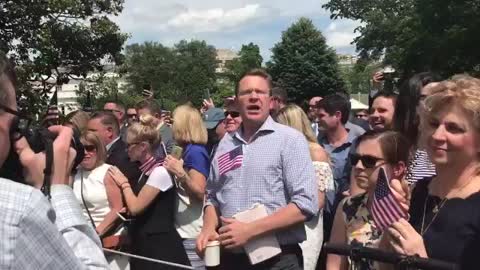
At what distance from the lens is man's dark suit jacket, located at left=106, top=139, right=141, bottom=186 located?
6121 millimetres

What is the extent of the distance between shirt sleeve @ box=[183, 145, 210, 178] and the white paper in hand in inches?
59.5

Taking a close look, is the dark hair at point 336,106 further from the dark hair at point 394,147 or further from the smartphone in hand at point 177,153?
the dark hair at point 394,147

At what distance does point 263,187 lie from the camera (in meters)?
4.16

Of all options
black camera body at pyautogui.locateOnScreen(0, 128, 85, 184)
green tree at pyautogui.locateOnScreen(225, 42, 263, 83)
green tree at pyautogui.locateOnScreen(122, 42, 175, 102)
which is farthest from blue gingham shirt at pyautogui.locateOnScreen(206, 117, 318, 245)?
green tree at pyautogui.locateOnScreen(225, 42, 263, 83)

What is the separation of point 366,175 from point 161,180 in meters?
2.18

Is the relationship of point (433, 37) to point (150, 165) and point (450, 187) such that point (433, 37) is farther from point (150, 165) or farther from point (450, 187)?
point (450, 187)

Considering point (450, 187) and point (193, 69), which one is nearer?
point (450, 187)

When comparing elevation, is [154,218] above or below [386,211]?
below

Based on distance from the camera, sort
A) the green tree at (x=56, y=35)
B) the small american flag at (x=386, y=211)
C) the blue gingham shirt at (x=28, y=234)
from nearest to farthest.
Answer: the blue gingham shirt at (x=28, y=234) < the small american flag at (x=386, y=211) < the green tree at (x=56, y=35)

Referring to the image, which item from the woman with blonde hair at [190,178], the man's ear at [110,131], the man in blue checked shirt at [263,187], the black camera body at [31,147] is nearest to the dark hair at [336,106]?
the woman with blonde hair at [190,178]

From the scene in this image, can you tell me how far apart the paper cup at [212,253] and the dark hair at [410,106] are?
1267 mm

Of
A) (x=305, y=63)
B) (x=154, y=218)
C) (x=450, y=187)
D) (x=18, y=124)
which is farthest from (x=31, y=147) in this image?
(x=305, y=63)

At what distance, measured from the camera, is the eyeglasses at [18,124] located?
5.70 feet

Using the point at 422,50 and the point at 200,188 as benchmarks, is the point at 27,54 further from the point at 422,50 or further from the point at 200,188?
the point at 422,50
